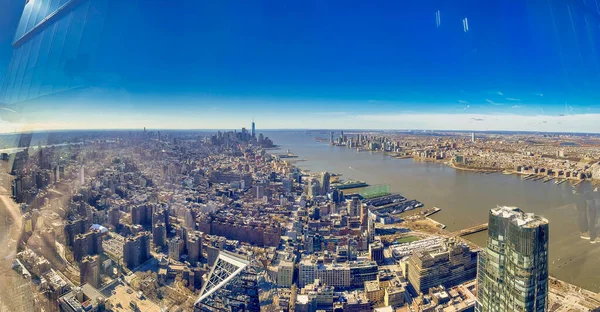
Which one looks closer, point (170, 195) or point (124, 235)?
point (124, 235)

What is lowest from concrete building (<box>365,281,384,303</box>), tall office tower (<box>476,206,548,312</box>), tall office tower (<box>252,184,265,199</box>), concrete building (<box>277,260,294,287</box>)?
concrete building (<box>365,281,384,303</box>)

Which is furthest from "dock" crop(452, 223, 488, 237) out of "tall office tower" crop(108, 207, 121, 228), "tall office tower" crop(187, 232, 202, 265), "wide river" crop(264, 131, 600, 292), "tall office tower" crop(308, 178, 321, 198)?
"tall office tower" crop(108, 207, 121, 228)

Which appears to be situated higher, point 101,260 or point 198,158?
point 198,158

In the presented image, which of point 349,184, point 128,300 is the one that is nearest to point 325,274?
point 128,300

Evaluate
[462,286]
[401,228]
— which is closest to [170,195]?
[401,228]

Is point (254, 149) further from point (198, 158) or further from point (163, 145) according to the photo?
point (163, 145)

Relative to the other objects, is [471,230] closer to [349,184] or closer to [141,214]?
[349,184]

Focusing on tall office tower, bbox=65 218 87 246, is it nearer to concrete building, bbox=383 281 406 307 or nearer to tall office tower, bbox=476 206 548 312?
concrete building, bbox=383 281 406 307
